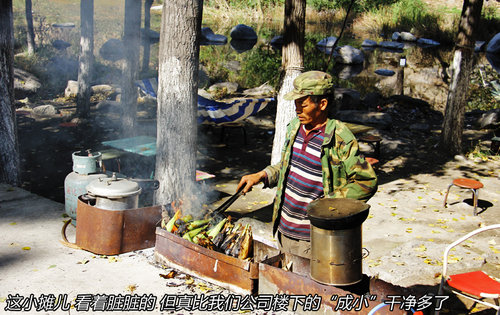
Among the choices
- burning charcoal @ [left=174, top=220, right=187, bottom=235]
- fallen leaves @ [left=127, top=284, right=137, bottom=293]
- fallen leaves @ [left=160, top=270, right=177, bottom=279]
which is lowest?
fallen leaves @ [left=127, top=284, right=137, bottom=293]

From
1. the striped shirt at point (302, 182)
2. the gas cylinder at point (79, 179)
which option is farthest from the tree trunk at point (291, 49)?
the striped shirt at point (302, 182)

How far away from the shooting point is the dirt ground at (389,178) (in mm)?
6027

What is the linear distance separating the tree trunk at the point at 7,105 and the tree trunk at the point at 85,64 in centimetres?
558

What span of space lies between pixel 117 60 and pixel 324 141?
19390 mm

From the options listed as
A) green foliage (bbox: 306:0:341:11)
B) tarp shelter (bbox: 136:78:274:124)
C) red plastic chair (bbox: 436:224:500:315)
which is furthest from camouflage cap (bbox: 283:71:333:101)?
green foliage (bbox: 306:0:341:11)

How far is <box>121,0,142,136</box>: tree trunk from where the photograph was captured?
38.6 ft

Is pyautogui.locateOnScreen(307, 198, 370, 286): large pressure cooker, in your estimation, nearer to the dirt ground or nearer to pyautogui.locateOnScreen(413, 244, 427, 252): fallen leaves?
the dirt ground

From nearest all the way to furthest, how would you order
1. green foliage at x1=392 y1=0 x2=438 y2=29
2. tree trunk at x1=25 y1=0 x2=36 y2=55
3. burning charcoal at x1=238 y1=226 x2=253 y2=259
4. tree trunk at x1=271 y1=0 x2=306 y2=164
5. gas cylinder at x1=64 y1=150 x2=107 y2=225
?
burning charcoal at x1=238 y1=226 x2=253 y2=259
gas cylinder at x1=64 y1=150 x2=107 y2=225
tree trunk at x1=271 y1=0 x2=306 y2=164
tree trunk at x1=25 y1=0 x2=36 y2=55
green foliage at x1=392 y1=0 x2=438 y2=29

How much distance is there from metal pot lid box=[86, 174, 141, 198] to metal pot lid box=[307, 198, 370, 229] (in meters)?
2.60

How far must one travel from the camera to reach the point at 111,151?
10.5m

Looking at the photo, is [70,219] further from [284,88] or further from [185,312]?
[284,88]

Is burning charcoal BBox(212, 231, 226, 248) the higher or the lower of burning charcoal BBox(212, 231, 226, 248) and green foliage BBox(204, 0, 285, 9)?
the lower

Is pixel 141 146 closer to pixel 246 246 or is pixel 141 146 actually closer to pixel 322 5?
pixel 246 246

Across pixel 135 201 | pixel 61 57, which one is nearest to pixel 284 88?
pixel 135 201
